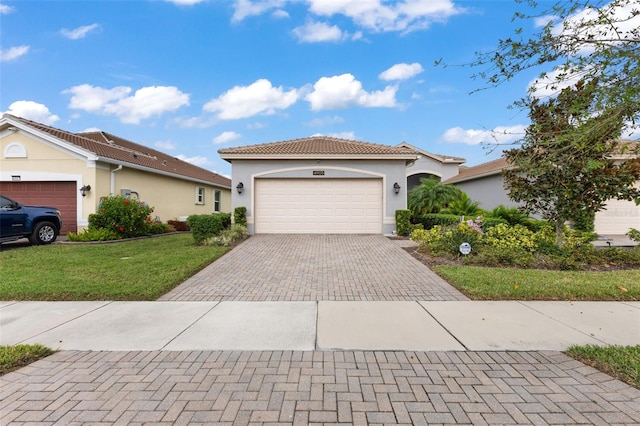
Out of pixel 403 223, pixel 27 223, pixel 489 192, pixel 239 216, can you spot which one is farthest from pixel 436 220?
pixel 27 223

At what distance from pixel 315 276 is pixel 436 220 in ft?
25.7

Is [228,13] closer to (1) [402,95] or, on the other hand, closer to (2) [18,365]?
(1) [402,95]

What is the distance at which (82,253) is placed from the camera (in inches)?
340

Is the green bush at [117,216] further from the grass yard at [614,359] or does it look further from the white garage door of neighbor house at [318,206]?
the grass yard at [614,359]

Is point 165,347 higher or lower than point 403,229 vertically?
lower

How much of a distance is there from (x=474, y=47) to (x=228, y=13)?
30.5ft

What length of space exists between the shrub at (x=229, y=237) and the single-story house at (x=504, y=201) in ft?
31.4

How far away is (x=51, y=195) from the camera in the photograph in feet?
40.0

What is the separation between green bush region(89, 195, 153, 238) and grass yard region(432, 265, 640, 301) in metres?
11.5

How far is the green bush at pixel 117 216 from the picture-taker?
1151 cm

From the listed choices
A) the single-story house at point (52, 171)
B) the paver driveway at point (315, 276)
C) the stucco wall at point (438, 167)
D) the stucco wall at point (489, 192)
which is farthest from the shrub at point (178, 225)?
the stucco wall at point (489, 192)

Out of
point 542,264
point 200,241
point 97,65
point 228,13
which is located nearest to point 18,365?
point 200,241

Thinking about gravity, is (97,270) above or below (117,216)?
below

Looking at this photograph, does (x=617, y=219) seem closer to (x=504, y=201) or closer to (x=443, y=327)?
(x=504, y=201)
